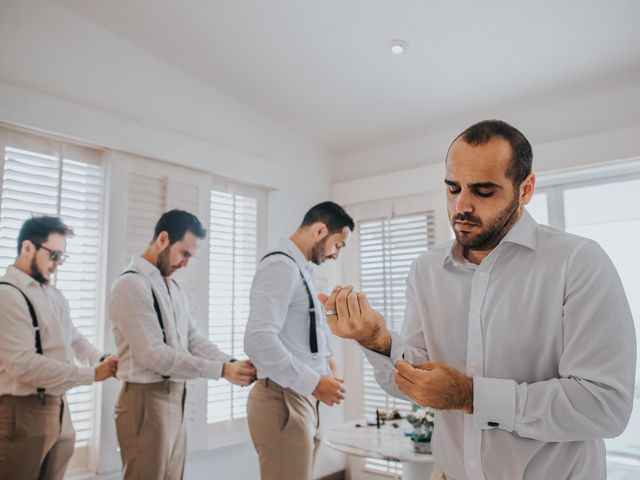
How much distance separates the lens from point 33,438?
205 centimetres

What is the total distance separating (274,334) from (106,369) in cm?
77

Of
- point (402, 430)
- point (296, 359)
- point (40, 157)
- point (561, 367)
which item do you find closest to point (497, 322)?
point (561, 367)

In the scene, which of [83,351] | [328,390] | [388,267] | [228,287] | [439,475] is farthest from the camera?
[388,267]

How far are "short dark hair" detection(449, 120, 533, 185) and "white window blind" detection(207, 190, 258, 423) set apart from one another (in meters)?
2.38

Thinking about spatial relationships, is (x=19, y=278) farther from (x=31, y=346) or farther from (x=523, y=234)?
(x=523, y=234)

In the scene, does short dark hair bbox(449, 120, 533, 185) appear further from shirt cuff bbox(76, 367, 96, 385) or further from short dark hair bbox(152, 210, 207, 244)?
shirt cuff bbox(76, 367, 96, 385)

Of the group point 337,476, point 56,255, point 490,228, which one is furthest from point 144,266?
point 337,476

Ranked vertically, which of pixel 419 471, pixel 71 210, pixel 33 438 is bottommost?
pixel 419 471

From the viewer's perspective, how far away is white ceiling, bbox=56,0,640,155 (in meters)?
2.50

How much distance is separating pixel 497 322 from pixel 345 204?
3094mm

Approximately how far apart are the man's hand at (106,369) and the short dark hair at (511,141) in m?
1.81

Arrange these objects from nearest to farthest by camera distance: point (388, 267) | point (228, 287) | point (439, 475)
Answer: point (439, 475)
point (228, 287)
point (388, 267)

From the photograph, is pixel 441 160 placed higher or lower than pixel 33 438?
higher

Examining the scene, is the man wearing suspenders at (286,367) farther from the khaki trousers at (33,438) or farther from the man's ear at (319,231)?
the khaki trousers at (33,438)
